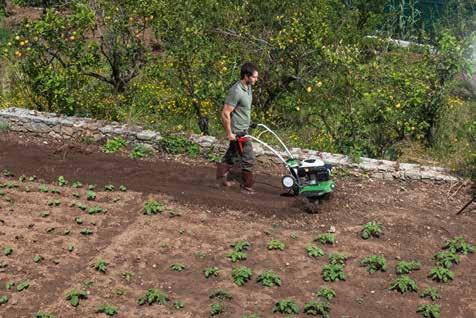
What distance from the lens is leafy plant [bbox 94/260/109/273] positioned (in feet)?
27.0

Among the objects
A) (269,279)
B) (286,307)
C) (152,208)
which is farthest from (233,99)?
(286,307)

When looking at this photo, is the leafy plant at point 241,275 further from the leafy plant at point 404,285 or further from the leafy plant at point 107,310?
the leafy plant at point 404,285

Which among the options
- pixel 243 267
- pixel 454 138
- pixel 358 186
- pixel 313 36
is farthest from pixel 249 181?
pixel 454 138

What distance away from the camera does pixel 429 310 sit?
24.7 ft

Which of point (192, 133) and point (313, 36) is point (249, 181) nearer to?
point (192, 133)

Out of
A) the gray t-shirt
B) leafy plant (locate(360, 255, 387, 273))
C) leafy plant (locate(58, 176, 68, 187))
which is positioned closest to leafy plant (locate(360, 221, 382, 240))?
leafy plant (locate(360, 255, 387, 273))

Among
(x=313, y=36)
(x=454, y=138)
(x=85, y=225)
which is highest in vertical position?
(x=313, y=36)

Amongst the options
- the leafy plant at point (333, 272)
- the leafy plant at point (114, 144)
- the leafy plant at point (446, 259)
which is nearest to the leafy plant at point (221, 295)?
the leafy plant at point (333, 272)

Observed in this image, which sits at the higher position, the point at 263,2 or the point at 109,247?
the point at 263,2

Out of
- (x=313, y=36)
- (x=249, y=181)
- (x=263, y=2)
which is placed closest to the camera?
(x=249, y=181)

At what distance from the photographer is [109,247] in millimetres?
8836

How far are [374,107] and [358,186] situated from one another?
1659 mm

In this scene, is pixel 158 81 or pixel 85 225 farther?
pixel 158 81

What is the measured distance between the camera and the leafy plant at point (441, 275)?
8.29 meters
